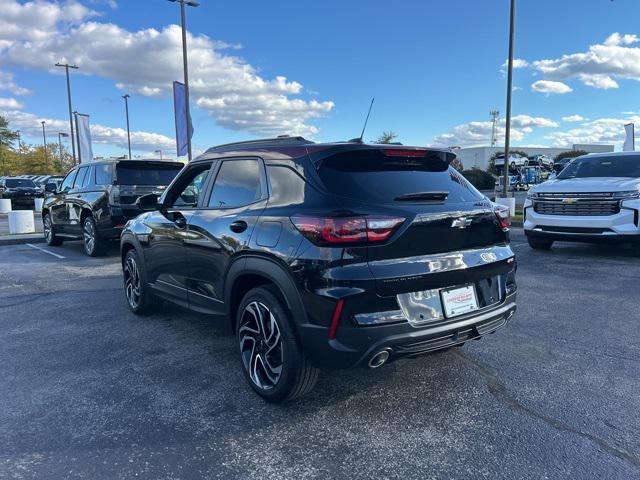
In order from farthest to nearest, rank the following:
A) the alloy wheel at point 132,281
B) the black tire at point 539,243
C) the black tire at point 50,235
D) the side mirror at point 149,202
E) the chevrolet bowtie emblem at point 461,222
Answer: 1. the black tire at point 50,235
2. the black tire at point 539,243
3. the alloy wheel at point 132,281
4. the side mirror at point 149,202
5. the chevrolet bowtie emblem at point 461,222

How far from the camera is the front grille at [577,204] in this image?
7947mm

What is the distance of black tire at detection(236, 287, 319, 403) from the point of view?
304cm

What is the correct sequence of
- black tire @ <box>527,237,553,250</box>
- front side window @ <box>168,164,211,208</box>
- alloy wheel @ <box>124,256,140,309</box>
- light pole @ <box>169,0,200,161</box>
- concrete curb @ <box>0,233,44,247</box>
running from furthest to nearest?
light pole @ <box>169,0,200,161</box>, concrete curb @ <box>0,233,44,247</box>, black tire @ <box>527,237,553,250</box>, alloy wheel @ <box>124,256,140,309</box>, front side window @ <box>168,164,211,208</box>

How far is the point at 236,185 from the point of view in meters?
3.71

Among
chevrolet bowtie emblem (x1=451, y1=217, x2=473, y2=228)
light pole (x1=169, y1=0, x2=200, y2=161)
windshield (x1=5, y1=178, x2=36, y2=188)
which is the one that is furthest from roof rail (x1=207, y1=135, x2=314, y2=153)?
windshield (x1=5, y1=178, x2=36, y2=188)

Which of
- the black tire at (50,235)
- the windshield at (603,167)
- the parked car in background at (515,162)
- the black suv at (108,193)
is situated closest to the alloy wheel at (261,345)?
the black suv at (108,193)

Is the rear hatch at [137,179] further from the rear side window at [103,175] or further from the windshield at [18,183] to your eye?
the windshield at [18,183]

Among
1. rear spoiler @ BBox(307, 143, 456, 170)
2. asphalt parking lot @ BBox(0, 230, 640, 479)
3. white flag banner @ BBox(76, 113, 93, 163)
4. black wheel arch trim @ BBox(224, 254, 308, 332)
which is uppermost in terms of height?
white flag banner @ BBox(76, 113, 93, 163)

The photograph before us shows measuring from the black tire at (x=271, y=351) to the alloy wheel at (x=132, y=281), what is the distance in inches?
91.8

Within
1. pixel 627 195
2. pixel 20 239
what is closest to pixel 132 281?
pixel 627 195

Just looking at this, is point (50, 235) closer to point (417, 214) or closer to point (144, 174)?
point (144, 174)

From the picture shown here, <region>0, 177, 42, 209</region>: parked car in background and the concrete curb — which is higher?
<region>0, 177, 42, 209</region>: parked car in background

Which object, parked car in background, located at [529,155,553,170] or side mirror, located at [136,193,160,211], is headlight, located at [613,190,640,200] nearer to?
side mirror, located at [136,193,160,211]

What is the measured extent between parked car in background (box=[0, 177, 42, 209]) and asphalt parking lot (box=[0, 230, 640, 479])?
24.0 metres
